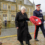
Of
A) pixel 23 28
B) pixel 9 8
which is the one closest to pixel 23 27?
pixel 23 28

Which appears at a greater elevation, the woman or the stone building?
the stone building

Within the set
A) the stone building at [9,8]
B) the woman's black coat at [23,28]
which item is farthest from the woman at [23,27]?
the stone building at [9,8]

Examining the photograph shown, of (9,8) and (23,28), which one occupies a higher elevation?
(9,8)

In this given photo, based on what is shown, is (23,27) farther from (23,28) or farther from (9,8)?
(9,8)

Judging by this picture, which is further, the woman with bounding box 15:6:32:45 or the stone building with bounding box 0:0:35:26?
the stone building with bounding box 0:0:35:26

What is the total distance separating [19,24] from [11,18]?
686 inches

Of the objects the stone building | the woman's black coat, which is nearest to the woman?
the woman's black coat

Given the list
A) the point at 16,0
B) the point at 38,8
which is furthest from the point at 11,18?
the point at 38,8

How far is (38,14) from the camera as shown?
3244 mm

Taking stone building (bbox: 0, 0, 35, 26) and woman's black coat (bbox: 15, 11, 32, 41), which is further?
stone building (bbox: 0, 0, 35, 26)

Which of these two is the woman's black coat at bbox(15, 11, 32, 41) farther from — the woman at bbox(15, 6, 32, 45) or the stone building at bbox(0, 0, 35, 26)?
the stone building at bbox(0, 0, 35, 26)

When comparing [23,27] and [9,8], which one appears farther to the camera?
[9,8]

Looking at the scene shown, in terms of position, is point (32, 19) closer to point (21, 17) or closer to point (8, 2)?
point (21, 17)

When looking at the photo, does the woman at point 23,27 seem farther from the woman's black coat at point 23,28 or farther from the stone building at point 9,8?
the stone building at point 9,8
